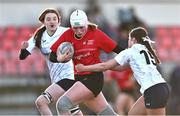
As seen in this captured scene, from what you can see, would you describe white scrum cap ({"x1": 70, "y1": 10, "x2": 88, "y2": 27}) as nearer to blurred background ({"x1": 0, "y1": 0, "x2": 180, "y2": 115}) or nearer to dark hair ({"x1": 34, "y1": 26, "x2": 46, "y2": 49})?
dark hair ({"x1": 34, "y1": 26, "x2": 46, "y2": 49})

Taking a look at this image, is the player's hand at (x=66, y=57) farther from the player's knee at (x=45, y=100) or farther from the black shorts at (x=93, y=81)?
the player's knee at (x=45, y=100)

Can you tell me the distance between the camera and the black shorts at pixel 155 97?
11820 mm

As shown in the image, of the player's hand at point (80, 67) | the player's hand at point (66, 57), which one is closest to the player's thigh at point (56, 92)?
the player's hand at point (66, 57)

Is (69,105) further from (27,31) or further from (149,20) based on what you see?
(149,20)

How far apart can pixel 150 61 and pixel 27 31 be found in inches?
378

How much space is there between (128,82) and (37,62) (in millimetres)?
3867

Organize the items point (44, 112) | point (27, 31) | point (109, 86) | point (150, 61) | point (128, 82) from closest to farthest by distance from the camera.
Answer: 1. point (150, 61)
2. point (44, 112)
3. point (128, 82)
4. point (109, 86)
5. point (27, 31)

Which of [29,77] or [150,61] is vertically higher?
[150,61]

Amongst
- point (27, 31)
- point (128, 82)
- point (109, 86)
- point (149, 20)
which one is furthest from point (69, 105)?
point (149, 20)

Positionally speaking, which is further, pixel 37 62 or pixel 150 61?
pixel 37 62

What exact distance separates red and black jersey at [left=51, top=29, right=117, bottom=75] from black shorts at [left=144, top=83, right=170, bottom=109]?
43.0 inches

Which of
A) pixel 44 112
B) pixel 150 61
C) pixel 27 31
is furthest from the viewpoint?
pixel 27 31

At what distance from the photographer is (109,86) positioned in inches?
781

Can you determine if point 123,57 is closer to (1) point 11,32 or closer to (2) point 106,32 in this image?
(2) point 106,32
